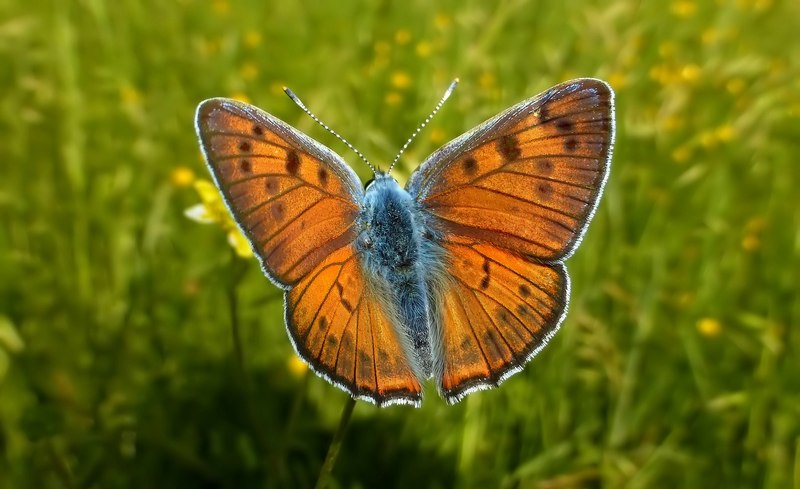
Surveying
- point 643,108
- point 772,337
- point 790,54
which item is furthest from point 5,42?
point 790,54

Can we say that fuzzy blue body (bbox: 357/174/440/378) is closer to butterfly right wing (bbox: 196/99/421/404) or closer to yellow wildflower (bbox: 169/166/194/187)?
butterfly right wing (bbox: 196/99/421/404)

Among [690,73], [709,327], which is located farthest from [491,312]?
[690,73]

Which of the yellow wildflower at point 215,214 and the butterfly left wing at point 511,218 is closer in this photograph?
the butterfly left wing at point 511,218

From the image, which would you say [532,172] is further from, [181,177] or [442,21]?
[442,21]

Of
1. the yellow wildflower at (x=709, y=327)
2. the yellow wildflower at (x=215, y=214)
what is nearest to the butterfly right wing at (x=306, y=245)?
the yellow wildflower at (x=215, y=214)

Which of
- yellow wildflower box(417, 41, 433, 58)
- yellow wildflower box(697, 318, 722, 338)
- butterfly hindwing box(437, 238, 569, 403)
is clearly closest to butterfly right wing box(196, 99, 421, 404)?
butterfly hindwing box(437, 238, 569, 403)

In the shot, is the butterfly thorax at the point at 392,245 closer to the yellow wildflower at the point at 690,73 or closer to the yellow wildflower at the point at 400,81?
the yellow wildflower at the point at 400,81

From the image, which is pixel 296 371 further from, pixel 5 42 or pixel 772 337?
pixel 5 42

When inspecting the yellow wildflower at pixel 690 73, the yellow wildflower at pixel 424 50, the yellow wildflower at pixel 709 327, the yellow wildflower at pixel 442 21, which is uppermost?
the yellow wildflower at pixel 442 21
